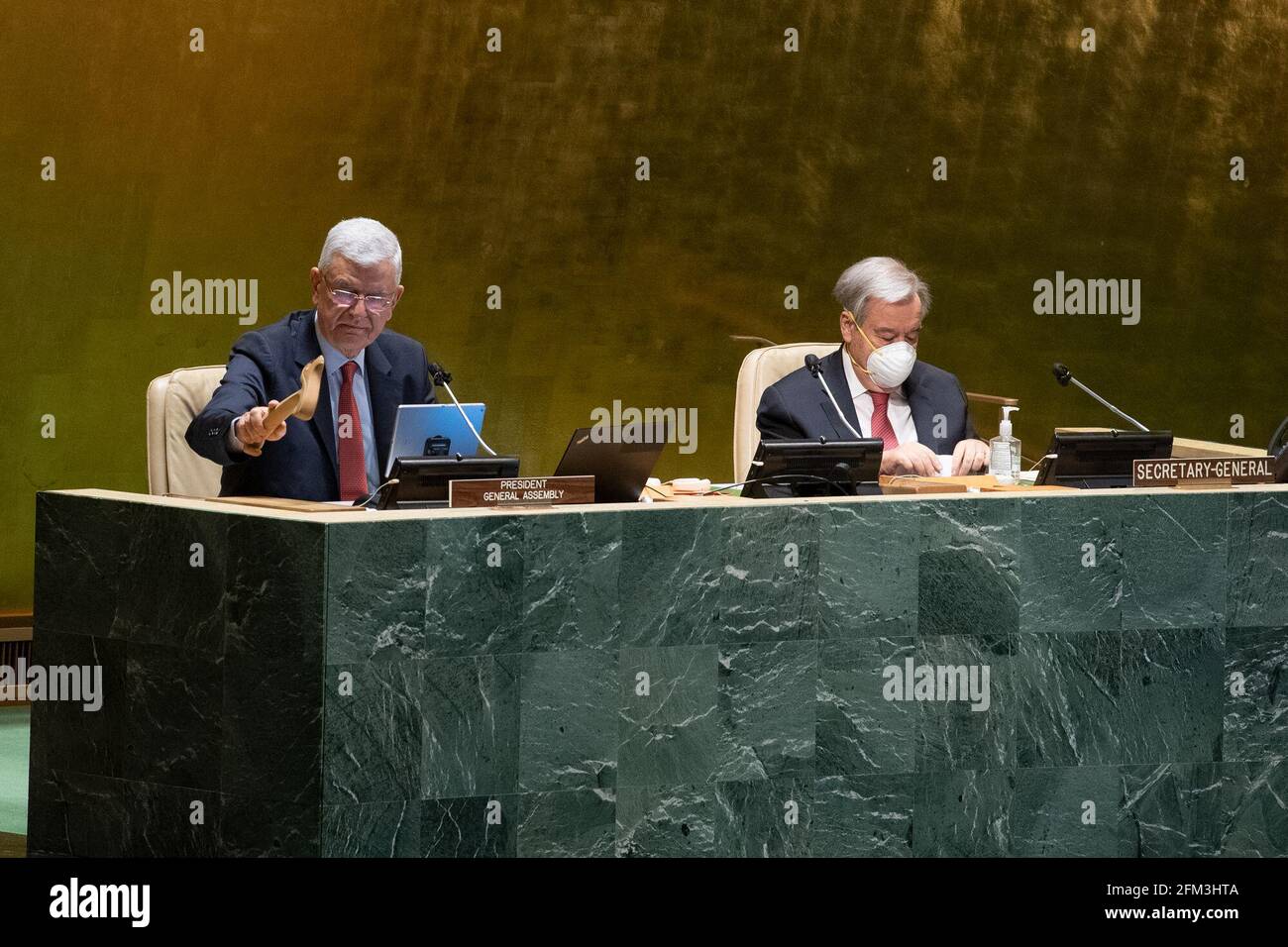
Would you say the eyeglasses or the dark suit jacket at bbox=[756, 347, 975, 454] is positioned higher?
the eyeglasses

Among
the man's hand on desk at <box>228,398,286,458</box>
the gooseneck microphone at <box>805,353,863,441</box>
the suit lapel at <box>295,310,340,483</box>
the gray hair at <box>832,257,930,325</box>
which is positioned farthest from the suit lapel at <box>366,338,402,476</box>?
the gray hair at <box>832,257,930,325</box>

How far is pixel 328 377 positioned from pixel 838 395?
4.16 feet

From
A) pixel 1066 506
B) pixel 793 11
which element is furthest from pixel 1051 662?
pixel 793 11

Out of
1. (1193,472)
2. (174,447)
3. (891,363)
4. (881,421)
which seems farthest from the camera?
(881,421)

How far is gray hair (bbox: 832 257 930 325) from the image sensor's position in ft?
15.2

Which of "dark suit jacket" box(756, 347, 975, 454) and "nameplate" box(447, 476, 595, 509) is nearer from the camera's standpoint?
"nameplate" box(447, 476, 595, 509)

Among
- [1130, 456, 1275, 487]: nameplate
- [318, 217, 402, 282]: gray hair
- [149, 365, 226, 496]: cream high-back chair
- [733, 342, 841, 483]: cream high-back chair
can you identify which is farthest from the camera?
[733, 342, 841, 483]: cream high-back chair

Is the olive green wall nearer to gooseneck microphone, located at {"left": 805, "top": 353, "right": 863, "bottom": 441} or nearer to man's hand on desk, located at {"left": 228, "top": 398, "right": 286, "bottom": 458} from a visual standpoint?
gooseneck microphone, located at {"left": 805, "top": 353, "right": 863, "bottom": 441}

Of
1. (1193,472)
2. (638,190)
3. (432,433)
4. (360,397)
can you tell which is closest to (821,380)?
(1193,472)

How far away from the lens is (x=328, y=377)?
420 cm

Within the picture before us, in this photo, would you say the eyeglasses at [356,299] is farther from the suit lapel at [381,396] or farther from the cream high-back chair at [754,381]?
the cream high-back chair at [754,381]

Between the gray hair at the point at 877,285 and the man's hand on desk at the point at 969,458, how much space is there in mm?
377

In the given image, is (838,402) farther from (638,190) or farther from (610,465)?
(638,190)

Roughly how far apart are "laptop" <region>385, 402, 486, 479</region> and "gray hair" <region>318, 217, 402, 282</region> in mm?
553
